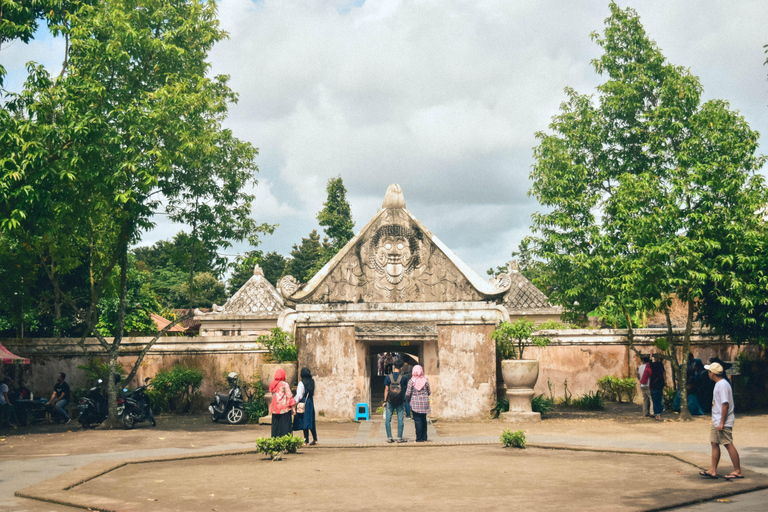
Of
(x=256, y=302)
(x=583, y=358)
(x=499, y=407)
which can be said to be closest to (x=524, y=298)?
(x=583, y=358)

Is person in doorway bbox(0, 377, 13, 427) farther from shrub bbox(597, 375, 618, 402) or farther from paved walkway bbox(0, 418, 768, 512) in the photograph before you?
shrub bbox(597, 375, 618, 402)

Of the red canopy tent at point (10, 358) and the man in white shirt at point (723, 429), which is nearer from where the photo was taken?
the man in white shirt at point (723, 429)

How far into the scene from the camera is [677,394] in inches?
720

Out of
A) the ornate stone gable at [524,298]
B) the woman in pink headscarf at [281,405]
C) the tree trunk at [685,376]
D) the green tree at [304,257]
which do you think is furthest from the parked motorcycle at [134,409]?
the green tree at [304,257]

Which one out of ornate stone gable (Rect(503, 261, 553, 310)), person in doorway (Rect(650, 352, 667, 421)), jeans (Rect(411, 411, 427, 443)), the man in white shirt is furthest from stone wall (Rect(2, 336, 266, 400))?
ornate stone gable (Rect(503, 261, 553, 310))

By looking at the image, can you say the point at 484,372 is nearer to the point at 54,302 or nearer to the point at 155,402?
the point at 155,402

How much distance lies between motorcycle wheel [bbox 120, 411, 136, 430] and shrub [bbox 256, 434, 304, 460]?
6.43 meters

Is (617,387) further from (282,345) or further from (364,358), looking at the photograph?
(282,345)

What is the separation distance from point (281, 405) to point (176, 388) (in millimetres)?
8539

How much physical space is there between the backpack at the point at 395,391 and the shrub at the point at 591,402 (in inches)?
338

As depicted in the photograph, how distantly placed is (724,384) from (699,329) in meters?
12.0

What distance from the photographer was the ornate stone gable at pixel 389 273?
17.6 meters

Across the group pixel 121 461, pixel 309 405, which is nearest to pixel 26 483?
pixel 121 461

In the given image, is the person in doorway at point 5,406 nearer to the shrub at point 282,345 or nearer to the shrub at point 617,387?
the shrub at point 282,345
